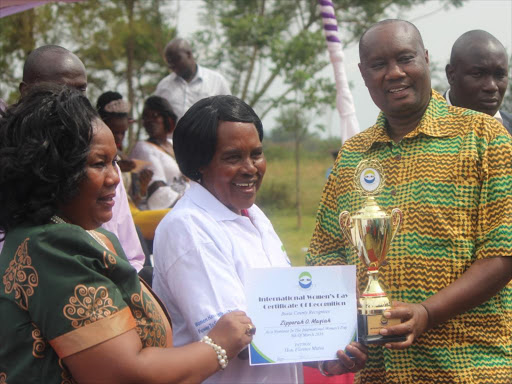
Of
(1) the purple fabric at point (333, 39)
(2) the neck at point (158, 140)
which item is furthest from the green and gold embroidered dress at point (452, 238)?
(2) the neck at point (158, 140)

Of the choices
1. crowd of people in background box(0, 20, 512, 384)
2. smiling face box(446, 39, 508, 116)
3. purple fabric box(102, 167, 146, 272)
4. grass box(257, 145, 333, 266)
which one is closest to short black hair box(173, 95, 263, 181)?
crowd of people in background box(0, 20, 512, 384)

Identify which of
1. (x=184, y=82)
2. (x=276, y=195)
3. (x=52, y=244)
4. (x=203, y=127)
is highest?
(x=184, y=82)

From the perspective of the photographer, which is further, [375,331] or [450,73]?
[450,73]

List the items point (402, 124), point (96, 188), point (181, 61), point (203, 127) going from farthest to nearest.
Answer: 1. point (181, 61)
2. point (402, 124)
3. point (203, 127)
4. point (96, 188)

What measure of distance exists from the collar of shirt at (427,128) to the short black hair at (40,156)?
51.4 inches

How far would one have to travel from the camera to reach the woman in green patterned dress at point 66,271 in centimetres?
183

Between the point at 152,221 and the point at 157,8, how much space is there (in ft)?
25.2

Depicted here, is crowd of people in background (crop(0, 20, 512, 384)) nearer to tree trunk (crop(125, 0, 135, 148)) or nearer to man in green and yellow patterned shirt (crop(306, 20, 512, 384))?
man in green and yellow patterned shirt (crop(306, 20, 512, 384))

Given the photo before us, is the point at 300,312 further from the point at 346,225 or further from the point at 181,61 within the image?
the point at 181,61

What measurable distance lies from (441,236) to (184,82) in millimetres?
5235

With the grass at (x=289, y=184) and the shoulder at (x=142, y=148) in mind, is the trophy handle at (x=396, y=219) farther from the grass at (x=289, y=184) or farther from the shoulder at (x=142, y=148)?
the grass at (x=289, y=184)

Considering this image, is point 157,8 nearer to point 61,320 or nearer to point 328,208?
point 328,208

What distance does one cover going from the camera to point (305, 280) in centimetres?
245

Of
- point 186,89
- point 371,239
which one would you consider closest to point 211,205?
point 371,239
